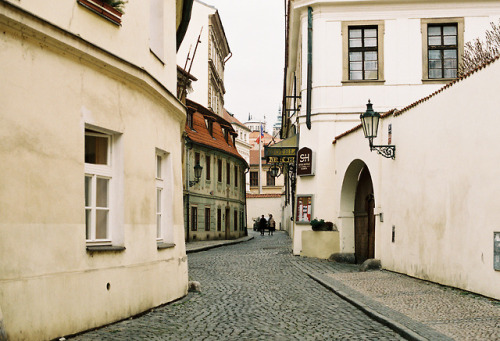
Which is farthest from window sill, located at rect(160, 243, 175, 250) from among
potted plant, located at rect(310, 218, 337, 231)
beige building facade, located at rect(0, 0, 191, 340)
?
potted plant, located at rect(310, 218, 337, 231)

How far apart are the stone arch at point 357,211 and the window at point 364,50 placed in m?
3.63

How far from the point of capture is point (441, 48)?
2281 cm

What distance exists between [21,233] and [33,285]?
0.55 m

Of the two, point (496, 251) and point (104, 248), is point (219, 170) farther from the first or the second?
point (104, 248)

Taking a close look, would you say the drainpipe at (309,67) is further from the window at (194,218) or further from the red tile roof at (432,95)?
the window at (194,218)

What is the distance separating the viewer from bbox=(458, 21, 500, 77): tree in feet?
65.0

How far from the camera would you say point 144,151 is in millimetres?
9945

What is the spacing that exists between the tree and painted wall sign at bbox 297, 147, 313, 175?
5.49m

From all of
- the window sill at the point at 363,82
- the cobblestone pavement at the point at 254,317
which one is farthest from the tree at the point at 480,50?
the cobblestone pavement at the point at 254,317

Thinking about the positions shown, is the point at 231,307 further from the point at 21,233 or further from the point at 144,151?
the point at 21,233

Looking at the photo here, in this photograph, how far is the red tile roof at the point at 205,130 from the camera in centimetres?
3906

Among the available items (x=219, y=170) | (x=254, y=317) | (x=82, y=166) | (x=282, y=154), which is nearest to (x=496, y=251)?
(x=254, y=317)

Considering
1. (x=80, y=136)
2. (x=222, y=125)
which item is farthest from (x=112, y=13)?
(x=222, y=125)

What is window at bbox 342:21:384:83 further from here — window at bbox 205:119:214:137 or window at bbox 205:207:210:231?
window at bbox 205:119:214:137
